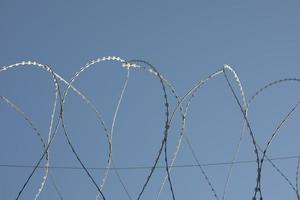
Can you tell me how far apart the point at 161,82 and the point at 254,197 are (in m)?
4.86

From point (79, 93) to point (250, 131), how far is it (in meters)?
6.54

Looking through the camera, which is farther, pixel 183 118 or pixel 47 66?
pixel 183 118

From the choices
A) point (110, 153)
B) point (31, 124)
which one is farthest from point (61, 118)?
point (110, 153)

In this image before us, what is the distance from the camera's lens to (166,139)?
752 inches

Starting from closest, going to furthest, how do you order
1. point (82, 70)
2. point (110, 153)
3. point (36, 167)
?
point (36, 167), point (82, 70), point (110, 153)

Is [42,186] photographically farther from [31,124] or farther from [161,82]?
[161,82]

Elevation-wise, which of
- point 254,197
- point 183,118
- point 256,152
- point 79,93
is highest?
point 79,93

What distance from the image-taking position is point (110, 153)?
22062 millimetres

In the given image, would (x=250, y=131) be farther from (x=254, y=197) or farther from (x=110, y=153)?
(x=110, y=153)

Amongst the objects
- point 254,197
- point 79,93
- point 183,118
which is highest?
point 79,93

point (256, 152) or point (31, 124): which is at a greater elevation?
point (31, 124)

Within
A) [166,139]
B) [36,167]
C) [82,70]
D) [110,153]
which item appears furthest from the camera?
[110,153]

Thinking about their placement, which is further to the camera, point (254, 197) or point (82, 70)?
point (82, 70)

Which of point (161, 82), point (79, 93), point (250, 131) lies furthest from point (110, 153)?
point (250, 131)
